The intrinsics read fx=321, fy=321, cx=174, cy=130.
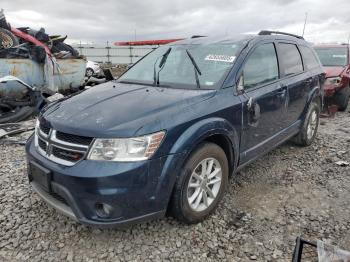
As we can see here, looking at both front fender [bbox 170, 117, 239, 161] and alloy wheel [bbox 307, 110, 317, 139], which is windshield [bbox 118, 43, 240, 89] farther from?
alloy wheel [bbox 307, 110, 317, 139]

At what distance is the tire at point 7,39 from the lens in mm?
8273

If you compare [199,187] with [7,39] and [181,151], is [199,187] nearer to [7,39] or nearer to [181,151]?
[181,151]

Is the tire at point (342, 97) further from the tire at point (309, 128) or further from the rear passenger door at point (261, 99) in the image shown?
the rear passenger door at point (261, 99)

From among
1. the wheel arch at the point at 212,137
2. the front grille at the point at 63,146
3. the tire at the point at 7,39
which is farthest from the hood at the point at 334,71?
the tire at the point at 7,39

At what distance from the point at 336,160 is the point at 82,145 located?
12.4ft

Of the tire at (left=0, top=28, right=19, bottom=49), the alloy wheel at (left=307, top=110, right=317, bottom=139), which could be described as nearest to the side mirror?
the alloy wheel at (left=307, top=110, right=317, bottom=139)

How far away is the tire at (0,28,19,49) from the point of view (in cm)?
827

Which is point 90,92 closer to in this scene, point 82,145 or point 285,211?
point 82,145

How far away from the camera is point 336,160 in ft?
15.2

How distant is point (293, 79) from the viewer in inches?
168

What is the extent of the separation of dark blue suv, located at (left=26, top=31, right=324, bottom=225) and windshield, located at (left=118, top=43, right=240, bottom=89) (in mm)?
13

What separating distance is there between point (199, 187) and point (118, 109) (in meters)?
1.00

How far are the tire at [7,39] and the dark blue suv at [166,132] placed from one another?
19.3 ft

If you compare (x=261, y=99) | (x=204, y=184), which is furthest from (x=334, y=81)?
(x=204, y=184)
